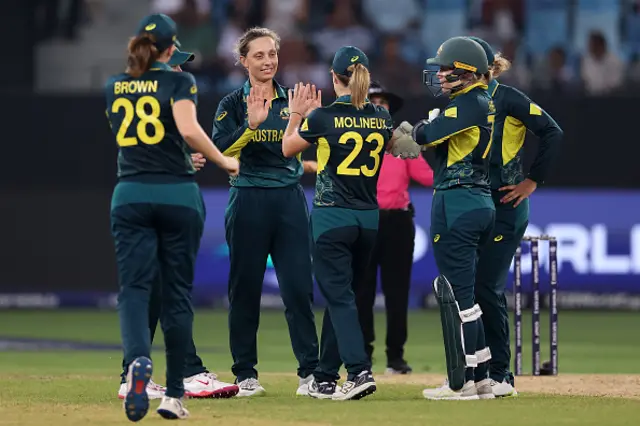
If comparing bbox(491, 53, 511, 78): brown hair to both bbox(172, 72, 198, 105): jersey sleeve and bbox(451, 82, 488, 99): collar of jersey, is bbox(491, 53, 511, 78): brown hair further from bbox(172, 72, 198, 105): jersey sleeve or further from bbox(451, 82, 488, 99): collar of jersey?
bbox(172, 72, 198, 105): jersey sleeve

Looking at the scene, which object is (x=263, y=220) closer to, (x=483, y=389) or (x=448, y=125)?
(x=448, y=125)

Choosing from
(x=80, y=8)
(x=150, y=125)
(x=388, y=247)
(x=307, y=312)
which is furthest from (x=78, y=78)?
(x=150, y=125)

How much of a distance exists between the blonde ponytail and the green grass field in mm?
1766

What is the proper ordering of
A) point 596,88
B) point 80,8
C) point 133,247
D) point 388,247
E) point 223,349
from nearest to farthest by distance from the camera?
point 133,247, point 388,247, point 223,349, point 596,88, point 80,8

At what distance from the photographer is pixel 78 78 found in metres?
17.5

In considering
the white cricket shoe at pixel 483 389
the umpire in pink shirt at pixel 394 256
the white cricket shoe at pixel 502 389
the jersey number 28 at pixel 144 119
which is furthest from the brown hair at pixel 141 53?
the umpire in pink shirt at pixel 394 256

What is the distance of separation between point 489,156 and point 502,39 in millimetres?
9909

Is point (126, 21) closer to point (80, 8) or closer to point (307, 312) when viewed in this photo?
point (80, 8)

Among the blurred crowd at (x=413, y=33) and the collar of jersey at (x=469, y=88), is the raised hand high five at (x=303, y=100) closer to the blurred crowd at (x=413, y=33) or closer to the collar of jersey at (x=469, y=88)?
the collar of jersey at (x=469, y=88)

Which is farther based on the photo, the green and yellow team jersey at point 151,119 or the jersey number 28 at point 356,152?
the jersey number 28 at point 356,152

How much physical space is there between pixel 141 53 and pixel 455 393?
2.77 m

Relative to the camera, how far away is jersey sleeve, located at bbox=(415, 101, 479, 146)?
7.89 meters

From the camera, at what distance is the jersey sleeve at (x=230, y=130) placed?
8328mm

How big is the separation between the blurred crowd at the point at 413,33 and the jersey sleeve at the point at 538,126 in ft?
26.9
